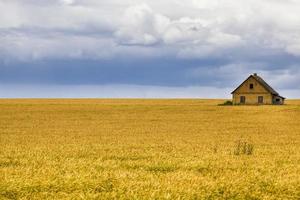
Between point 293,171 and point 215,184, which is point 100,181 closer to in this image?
point 215,184

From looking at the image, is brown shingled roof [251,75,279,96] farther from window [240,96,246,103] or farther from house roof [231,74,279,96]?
window [240,96,246,103]

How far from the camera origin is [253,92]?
3935 inches

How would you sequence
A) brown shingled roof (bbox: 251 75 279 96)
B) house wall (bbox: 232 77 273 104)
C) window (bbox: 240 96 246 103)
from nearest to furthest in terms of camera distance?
1. house wall (bbox: 232 77 273 104)
2. brown shingled roof (bbox: 251 75 279 96)
3. window (bbox: 240 96 246 103)

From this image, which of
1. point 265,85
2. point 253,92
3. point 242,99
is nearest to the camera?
point 253,92

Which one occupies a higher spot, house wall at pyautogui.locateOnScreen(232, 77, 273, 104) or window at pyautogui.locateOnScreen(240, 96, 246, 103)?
house wall at pyautogui.locateOnScreen(232, 77, 273, 104)

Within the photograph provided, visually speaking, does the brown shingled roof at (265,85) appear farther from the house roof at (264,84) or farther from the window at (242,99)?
the window at (242,99)

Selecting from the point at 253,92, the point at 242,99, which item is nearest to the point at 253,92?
the point at 253,92

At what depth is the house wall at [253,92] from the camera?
99.6 metres

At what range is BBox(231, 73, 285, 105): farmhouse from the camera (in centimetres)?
9969

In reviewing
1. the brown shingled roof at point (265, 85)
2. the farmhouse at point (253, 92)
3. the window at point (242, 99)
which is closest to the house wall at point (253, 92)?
the farmhouse at point (253, 92)

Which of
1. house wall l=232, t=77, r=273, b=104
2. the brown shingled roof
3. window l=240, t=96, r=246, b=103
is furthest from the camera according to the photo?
window l=240, t=96, r=246, b=103

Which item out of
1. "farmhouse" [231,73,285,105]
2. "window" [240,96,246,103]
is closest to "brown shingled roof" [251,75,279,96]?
"farmhouse" [231,73,285,105]

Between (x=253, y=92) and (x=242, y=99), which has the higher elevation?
(x=253, y=92)

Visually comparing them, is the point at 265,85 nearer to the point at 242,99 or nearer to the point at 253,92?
the point at 253,92
